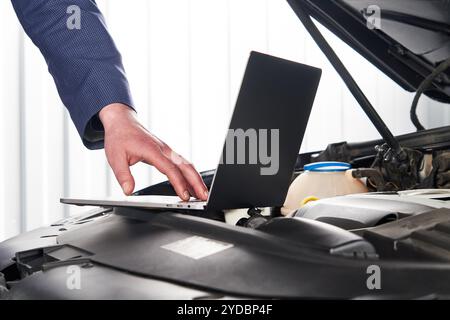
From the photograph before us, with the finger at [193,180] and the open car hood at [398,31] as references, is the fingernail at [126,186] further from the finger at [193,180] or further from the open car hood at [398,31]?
the open car hood at [398,31]

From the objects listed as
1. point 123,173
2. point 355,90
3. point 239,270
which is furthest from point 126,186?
point 355,90

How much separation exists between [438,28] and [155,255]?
86 cm

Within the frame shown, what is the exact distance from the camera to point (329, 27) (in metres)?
1.21

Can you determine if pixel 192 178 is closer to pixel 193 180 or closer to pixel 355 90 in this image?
pixel 193 180

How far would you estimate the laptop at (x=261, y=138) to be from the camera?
581 mm

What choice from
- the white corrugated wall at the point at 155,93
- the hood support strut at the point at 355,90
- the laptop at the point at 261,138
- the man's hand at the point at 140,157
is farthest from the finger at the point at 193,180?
the white corrugated wall at the point at 155,93

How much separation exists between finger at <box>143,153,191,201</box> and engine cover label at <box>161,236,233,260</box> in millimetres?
185

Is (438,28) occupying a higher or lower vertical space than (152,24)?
lower

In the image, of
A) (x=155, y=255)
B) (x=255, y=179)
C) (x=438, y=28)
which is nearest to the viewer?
(x=155, y=255)

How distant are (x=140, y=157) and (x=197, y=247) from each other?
33cm

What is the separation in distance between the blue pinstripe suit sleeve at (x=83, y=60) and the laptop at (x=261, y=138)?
29 cm

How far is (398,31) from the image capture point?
114 cm
